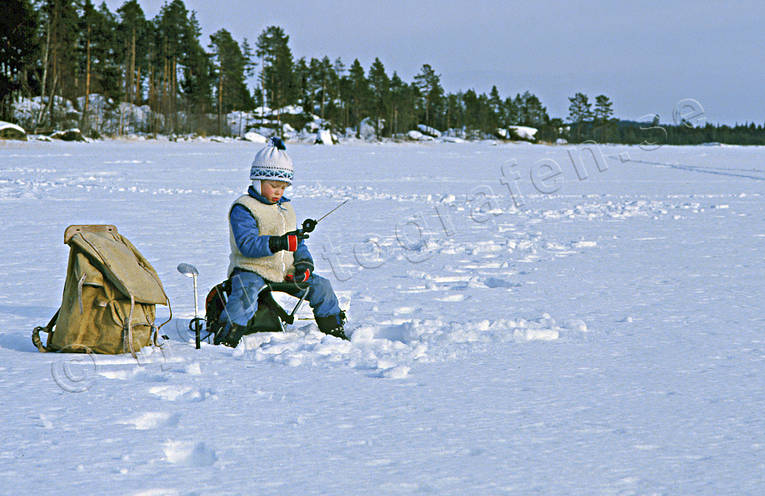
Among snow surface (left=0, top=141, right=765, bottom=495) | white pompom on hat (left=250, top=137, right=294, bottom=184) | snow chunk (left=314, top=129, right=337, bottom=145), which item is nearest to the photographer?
snow surface (left=0, top=141, right=765, bottom=495)

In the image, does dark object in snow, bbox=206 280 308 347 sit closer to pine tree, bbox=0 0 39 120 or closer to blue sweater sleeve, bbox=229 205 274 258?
blue sweater sleeve, bbox=229 205 274 258

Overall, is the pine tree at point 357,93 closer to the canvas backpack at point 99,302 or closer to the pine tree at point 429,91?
the pine tree at point 429,91

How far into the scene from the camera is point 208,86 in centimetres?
7238

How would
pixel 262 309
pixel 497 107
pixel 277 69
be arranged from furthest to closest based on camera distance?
pixel 497 107, pixel 277 69, pixel 262 309

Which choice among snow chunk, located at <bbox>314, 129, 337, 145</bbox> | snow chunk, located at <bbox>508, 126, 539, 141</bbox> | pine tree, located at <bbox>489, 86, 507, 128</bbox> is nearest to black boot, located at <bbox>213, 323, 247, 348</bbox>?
snow chunk, located at <bbox>314, 129, 337, 145</bbox>

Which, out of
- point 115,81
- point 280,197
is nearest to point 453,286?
point 280,197

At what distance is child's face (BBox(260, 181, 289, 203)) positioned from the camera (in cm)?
388

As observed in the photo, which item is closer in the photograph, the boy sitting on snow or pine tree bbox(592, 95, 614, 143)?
the boy sitting on snow

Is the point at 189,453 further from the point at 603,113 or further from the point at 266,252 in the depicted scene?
the point at 603,113

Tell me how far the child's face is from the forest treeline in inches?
1720

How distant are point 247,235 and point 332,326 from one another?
30.3 inches

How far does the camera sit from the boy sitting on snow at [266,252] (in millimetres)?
3705

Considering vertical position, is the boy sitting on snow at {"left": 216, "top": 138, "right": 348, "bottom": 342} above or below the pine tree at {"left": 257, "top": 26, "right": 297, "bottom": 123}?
below

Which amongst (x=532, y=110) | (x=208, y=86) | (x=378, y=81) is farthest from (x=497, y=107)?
(x=208, y=86)
